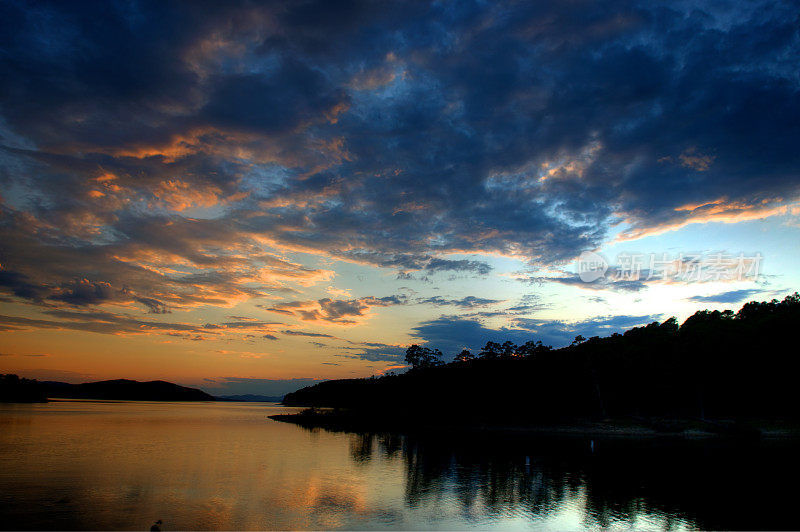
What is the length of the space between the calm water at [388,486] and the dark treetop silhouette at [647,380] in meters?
25.6

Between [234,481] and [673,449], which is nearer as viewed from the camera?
[234,481]

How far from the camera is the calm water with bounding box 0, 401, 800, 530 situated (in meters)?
24.9

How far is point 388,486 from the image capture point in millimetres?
34562

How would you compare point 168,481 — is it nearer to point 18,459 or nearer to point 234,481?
point 234,481

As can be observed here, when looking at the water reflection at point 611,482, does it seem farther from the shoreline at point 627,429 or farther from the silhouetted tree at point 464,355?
the silhouetted tree at point 464,355

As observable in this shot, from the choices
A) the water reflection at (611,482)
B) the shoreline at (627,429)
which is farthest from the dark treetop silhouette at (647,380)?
the water reflection at (611,482)

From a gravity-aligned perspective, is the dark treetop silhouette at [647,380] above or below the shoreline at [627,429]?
above

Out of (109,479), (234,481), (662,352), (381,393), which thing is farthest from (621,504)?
(381,393)

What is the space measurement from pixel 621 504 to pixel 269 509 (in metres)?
23.0

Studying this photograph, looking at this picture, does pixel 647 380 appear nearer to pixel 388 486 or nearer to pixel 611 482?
pixel 611 482

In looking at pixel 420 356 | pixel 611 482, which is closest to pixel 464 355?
pixel 420 356

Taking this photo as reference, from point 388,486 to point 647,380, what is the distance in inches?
2894

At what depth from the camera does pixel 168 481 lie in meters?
34.2

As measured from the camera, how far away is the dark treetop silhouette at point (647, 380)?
79312mm
